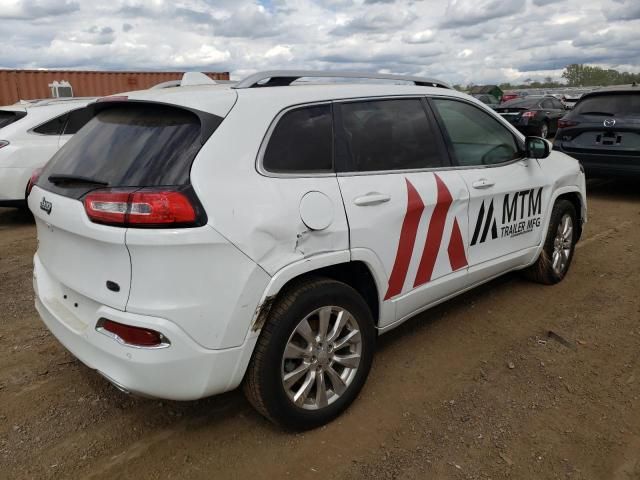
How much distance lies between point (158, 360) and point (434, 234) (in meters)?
1.73

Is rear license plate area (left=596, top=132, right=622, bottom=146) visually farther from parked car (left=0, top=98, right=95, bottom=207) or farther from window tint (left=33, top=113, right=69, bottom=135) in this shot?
window tint (left=33, top=113, right=69, bottom=135)

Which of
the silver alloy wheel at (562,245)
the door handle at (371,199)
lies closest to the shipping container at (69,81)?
the silver alloy wheel at (562,245)

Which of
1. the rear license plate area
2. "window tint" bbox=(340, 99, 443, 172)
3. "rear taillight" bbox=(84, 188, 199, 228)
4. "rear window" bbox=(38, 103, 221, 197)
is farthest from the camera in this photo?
the rear license plate area

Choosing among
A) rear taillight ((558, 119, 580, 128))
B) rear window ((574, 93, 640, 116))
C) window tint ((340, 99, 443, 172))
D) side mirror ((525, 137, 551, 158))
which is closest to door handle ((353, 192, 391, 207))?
window tint ((340, 99, 443, 172))

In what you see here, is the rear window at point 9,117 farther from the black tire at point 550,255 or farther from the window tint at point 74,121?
the black tire at point 550,255

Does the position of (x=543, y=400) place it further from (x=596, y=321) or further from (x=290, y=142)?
(x=290, y=142)

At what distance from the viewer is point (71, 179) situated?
8.36 feet

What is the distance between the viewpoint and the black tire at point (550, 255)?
4461 millimetres

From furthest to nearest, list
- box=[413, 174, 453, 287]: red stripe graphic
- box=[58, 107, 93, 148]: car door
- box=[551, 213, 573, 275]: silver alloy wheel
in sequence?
box=[58, 107, 93, 148]: car door
box=[551, 213, 573, 275]: silver alloy wheel
box=[413, 174, 453, 287]: red stripe graphic

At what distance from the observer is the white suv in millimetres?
2211

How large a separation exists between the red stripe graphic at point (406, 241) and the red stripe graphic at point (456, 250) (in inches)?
15.2

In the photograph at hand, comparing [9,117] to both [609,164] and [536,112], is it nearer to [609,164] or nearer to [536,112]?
[609,164]

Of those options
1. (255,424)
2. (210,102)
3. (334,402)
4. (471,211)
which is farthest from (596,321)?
(210,102)

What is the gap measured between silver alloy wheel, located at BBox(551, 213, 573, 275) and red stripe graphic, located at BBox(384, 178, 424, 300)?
2.03 meters
